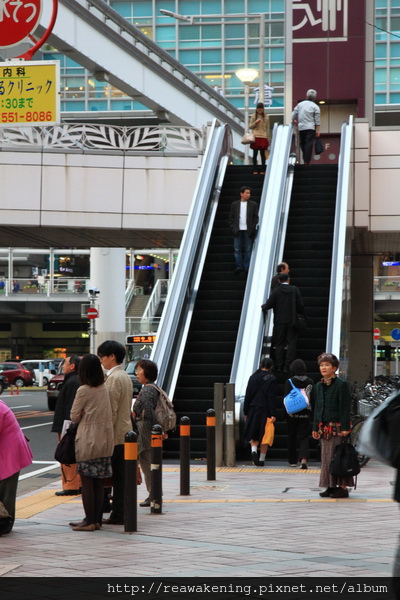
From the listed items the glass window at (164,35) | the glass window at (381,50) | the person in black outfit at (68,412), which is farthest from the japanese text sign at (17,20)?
the glass window at (164,35)

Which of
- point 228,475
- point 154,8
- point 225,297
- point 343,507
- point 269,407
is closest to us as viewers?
point 343,507

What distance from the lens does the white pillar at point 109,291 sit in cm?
4022

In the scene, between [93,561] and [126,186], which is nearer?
[93,561]

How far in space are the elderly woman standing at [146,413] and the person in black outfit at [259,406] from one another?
3.61m

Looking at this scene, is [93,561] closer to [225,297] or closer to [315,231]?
[225,297]

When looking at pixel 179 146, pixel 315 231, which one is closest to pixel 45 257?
pixel 179 146

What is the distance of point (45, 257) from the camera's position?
68.9 m

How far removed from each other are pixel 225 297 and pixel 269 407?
12.6 ft

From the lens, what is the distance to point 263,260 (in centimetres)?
1683

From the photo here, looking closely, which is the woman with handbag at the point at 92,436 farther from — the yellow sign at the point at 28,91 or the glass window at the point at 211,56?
the glass window at the point at 211,56

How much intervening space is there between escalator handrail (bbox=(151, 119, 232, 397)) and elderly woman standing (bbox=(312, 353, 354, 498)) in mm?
4441

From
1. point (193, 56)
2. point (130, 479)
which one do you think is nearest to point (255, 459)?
point (130, 479)

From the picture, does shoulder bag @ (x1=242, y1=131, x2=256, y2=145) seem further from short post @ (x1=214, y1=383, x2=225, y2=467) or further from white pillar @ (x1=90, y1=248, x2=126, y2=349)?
white pillar @ (x1=90, y1=248, x2=126, y2=349)

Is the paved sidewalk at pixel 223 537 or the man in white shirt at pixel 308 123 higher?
the man in white shirt at pixel 308 123
